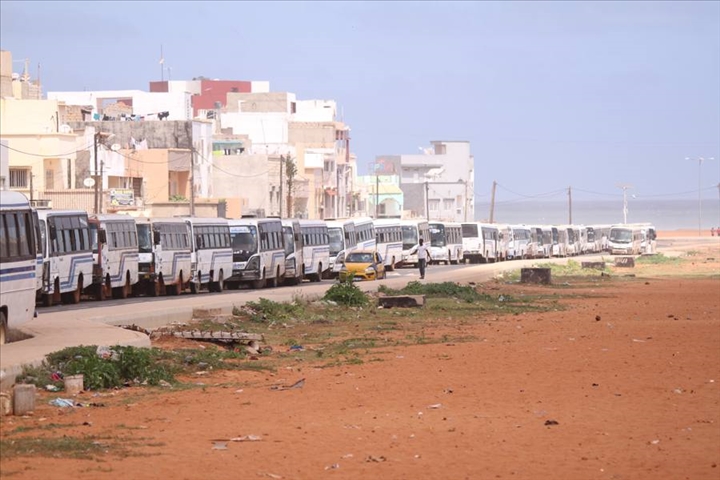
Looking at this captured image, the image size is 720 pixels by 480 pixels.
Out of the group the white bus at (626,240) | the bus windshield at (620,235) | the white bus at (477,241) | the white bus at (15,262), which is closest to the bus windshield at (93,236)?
the white bus at (15,262)

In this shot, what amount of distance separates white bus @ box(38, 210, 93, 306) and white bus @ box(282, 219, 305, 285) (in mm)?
14497

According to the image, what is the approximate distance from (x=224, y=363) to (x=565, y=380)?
5.38 metres

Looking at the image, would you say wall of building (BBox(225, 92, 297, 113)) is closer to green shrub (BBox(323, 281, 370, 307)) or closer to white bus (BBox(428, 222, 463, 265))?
white bus (BBox(428, 222, 463, 265))

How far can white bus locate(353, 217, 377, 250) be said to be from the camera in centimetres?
6519

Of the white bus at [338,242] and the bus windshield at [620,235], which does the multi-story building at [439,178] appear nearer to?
the bus windshield at [620,235]

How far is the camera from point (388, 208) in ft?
501

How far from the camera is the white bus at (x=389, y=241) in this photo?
70.2 meters

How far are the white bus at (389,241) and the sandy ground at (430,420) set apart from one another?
144 ft

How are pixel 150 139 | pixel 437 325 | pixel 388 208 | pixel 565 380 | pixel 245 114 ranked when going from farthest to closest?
pixel 388 208 < pixel 245 114 < pixel 150 139 < pixel 437 325 < pixel 565 380

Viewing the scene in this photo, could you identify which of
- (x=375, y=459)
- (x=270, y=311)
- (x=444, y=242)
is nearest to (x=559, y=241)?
(x=444, y=242)

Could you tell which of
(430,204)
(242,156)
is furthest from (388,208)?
(242,156)

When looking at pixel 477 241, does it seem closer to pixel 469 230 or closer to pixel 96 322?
pixel 469 230

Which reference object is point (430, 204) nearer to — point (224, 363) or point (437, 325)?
point (437, 325)

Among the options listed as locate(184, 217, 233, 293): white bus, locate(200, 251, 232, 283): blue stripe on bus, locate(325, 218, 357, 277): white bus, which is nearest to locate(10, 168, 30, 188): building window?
locate(325, 218, 357, 277): white bus
